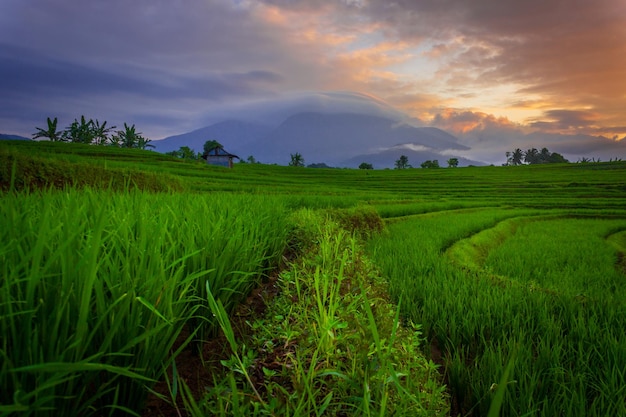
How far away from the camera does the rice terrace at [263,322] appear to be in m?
0.79

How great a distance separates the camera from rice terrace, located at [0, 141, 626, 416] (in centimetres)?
79

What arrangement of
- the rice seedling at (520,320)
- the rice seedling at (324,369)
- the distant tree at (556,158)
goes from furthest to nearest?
the distant tree at (556,158) < the rice seedling at (520,320) < the rice seedling at (324,369)

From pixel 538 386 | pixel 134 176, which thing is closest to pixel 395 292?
pixel 538 386

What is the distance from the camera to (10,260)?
2.96ft

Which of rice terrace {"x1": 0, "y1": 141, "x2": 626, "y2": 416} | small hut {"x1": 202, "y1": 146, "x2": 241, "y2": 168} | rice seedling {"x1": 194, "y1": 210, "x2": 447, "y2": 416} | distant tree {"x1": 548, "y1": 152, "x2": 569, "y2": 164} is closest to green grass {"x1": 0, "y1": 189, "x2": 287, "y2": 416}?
rice terrace {"x1": 0, "y1": 141, "x2": 626, "y2": 416}

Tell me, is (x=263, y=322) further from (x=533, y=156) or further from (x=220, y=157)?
(x=533, y=156)

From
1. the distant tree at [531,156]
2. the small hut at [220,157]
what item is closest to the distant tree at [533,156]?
the distant tree at [531,156]

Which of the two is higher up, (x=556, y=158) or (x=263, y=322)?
(x=556, y=158)

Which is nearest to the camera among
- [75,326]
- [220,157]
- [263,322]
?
[75,326]

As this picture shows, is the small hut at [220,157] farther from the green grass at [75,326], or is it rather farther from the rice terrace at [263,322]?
the green grass at [75,326]

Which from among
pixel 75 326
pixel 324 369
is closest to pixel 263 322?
pixel 324 369

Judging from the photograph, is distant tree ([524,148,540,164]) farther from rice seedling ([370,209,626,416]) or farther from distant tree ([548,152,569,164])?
rice seedling ([370,209,626,416])

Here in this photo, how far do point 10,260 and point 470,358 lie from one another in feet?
7.54

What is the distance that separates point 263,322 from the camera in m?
1.49
